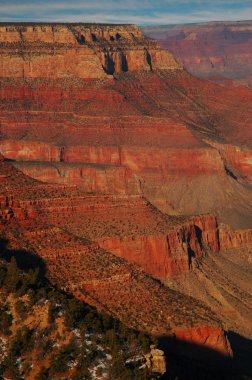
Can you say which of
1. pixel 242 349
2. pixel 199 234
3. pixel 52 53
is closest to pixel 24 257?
pixel 242 349

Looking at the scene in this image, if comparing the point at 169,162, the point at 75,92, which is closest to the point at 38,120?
the point at 75,92

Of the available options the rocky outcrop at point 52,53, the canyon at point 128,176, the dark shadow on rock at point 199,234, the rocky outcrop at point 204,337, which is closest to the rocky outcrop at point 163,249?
the canyon at point 128,176

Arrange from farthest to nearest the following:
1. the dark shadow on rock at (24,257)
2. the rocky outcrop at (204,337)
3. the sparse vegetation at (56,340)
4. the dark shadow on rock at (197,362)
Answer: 1. the dark shadow on rock at (24,257)
2. the rocky outcrop at (204,337)
3. the dark shadow on rock at (197,362)
4. the sparse vegetation at (56,340)

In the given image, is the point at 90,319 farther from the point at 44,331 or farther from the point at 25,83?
the point at 25,83

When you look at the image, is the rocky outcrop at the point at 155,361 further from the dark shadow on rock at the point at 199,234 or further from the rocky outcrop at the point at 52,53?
the rocky outcrop at the point at 52,53

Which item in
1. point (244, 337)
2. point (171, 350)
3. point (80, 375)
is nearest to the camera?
point (80, 375)

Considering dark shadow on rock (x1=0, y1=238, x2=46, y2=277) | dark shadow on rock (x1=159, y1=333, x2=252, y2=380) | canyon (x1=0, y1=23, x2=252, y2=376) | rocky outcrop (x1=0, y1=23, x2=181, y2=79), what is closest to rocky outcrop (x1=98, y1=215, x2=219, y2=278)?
canyon (x1=0, y1=23, x2=252, y2=376)
